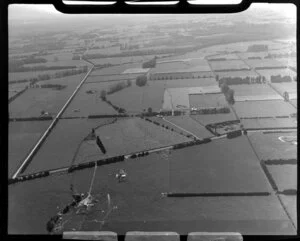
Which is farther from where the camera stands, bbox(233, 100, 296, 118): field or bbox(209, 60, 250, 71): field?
bbox(209, 60, 250, 71): field

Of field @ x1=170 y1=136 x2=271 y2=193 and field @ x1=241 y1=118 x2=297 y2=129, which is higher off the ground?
field @ x1=241 y1=118 x2=297 y2=129

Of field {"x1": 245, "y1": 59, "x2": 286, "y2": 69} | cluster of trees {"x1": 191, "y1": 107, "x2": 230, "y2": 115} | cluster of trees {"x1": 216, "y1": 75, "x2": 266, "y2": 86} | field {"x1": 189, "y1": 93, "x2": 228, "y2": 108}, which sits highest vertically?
field {"x1": 245, "y1": 59, "x2": 286, "y2": 69}

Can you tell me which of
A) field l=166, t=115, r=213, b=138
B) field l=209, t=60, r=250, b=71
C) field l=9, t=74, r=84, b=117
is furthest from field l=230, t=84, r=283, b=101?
field l=9, t=74, r=84, b=117

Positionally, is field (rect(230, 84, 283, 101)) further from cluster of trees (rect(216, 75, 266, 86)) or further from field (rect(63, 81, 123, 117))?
field (rect(63, 81, 123, 117))

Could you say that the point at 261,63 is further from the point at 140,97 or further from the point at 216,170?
the point at 216,170

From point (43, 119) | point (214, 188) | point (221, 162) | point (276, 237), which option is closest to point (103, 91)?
point (43, 119)

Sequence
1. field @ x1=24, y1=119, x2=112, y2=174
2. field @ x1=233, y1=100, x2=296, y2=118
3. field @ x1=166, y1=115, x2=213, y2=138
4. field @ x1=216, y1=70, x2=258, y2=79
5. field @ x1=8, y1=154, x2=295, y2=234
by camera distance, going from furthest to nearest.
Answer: field @ x1=216, y1=70, x2=258, y2=79
field @ x1=233, y1=100, x2=296, y2=118
field @ x1=166, y1=115, x2=213, y2=138
field @ x1=24, y1=119, x2=112, y2=174
field @ x1=8, y1=154, x2=295, y2=234

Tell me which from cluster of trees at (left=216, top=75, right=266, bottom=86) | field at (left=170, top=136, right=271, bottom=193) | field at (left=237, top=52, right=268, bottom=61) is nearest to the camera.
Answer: field at (left=170, top=136, right=271, bottom=193)

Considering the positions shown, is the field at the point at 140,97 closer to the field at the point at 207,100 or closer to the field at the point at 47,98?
the field at the point at 207,100
